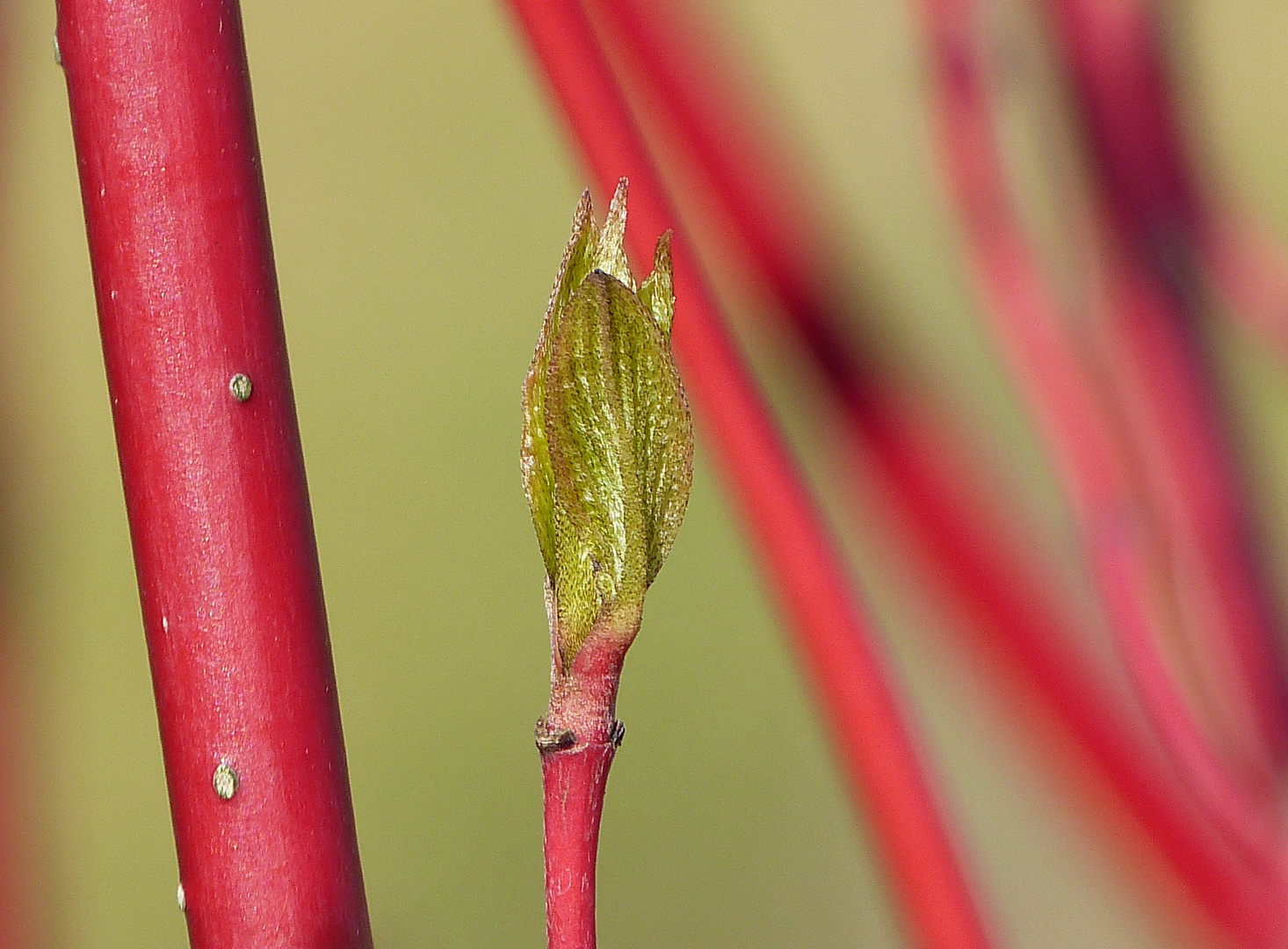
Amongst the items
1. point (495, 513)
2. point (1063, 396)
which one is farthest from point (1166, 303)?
point (495, 513)

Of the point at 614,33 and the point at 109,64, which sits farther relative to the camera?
the point at 614,33

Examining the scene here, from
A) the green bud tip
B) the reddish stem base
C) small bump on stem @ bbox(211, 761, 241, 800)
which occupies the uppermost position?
the green bud tip

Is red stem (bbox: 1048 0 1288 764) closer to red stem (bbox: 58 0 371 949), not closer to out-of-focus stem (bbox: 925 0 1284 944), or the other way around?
out-of-focus stem (bbox: 925 0 1284 944)

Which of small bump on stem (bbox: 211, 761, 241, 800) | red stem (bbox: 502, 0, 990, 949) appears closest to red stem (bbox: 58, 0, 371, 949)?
small bump on stem (bbox: 211, 761, 241, 800)

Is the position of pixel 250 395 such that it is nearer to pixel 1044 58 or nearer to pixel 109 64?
pixel 109 64

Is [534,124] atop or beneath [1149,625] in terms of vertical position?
atop

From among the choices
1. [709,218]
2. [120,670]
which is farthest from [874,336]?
[120,670]

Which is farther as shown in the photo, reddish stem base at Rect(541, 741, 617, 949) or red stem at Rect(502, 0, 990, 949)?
red stem at Rect(502, 0, 990, 949)

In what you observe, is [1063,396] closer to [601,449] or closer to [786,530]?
[786,530]
